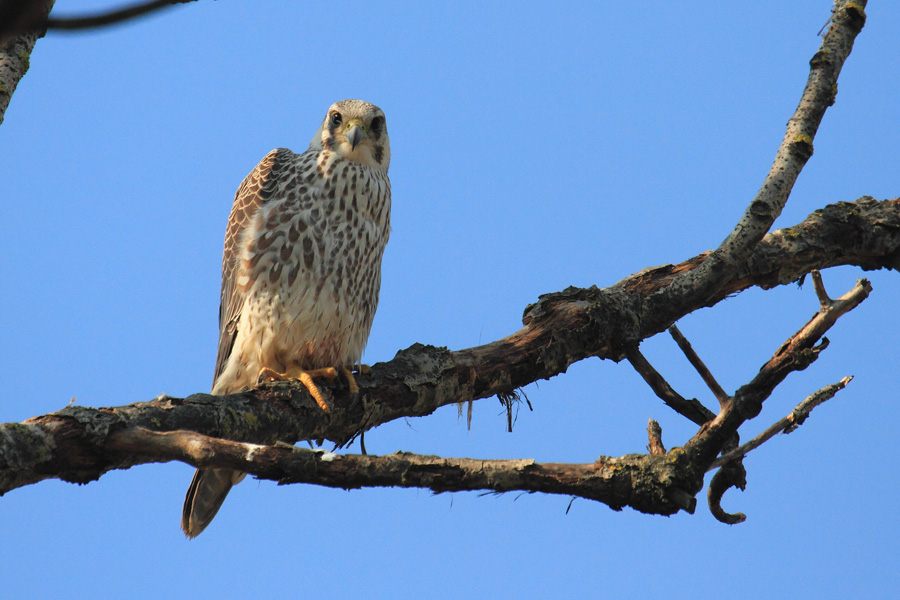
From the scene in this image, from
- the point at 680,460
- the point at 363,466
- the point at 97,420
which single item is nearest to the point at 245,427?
the point at 97,420

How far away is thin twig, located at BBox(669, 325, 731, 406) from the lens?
9.93 ft

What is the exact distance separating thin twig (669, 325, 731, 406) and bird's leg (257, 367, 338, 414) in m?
1.54

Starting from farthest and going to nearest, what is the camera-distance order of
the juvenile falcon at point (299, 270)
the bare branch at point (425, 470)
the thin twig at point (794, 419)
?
1. the juvenile falcon at point (299, 270)
2. the thin twig at point (794, 419)
3. the bare branch at point (425, 470)

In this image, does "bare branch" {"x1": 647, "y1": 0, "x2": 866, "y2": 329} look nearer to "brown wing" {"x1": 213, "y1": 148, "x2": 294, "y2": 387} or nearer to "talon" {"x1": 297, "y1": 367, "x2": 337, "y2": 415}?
"talon" {"x1": 297, "y1": 367, "x2": 337, "y2": 415}

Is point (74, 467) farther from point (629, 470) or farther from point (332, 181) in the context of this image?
point (332, 181)

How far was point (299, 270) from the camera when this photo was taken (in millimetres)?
4082

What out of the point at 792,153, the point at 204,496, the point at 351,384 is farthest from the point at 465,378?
the point at 792,153

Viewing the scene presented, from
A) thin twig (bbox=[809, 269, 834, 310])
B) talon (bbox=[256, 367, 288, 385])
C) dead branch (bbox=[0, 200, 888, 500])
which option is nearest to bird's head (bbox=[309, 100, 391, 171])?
talon (bbox=[256, 367, 288, 385])

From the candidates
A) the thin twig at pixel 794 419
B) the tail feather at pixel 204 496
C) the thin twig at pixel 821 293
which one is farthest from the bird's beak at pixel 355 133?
the thin twig at pixel 794 419

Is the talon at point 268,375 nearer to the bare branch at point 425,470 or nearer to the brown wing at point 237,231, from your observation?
the brown wing at point 237,231

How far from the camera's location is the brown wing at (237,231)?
4.27m

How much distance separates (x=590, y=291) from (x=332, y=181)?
1.50 m

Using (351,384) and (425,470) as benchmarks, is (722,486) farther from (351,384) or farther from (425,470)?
(351,384)

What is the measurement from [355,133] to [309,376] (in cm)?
147
